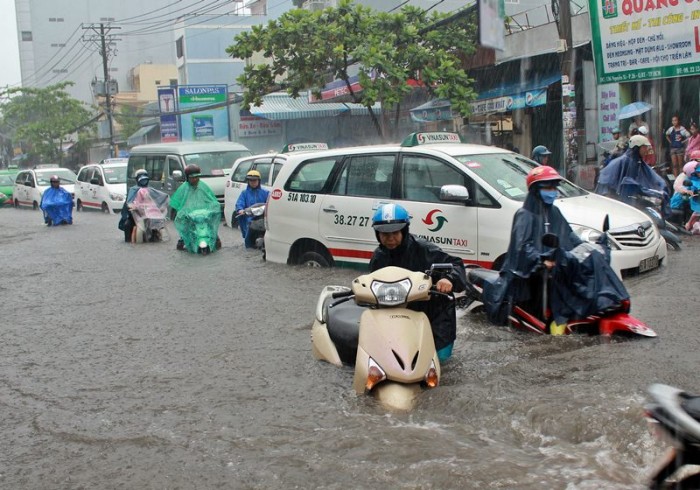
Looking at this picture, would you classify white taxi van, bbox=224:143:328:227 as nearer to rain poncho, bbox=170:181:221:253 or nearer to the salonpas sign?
rain poncho, bbox=170:181:221:253

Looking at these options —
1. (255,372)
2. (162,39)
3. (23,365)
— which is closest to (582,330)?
(255,372)

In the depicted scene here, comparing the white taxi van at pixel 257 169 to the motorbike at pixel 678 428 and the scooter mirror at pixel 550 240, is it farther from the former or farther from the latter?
the motorbike at pixel 678 428

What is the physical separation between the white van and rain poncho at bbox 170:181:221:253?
515cm

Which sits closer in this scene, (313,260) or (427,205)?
(427,205)

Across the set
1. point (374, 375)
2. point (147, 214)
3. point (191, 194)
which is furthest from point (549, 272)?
point (147, 214)

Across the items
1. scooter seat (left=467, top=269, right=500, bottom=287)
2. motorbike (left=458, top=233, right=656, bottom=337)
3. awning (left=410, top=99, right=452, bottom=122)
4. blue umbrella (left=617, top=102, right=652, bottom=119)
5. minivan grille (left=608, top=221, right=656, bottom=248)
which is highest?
awning (left=410, top=99, right=452, bottom=122)

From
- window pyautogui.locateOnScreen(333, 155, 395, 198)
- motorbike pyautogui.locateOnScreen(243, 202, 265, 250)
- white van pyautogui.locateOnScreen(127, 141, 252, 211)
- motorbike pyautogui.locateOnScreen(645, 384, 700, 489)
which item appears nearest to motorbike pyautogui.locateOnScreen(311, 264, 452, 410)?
motorbike pyautogui.locateOnScreen(645, 384, 700, 489)

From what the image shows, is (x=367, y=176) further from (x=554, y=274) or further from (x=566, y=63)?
(x=566, y=63)

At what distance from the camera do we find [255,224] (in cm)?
1289

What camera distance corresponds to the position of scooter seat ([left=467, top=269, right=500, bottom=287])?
677 cm

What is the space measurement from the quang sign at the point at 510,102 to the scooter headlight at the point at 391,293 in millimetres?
15608

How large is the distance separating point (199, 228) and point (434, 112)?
11.4 m

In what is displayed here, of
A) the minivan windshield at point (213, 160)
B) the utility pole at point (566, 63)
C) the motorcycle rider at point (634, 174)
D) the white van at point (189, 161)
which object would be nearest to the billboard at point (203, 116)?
the white van at point (189, 161)

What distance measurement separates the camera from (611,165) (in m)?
11.9
